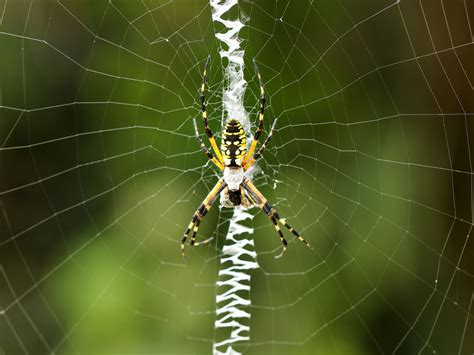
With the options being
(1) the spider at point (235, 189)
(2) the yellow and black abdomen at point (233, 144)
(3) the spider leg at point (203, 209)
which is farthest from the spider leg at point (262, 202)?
(2) the yellow and black abdomen at point (233, 144)

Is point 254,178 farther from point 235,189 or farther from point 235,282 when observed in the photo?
point 235,282

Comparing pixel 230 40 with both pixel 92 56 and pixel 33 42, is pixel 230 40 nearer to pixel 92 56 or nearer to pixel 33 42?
pixel 92 56

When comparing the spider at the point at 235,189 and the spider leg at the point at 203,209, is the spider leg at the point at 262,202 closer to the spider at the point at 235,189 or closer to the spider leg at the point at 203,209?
the spider at the point at 235,189

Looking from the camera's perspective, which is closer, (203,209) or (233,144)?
(233,144)

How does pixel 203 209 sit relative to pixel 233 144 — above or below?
below

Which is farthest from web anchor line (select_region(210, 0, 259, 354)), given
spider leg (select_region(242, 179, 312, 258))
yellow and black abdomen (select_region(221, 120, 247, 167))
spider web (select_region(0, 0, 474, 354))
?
yellow and black abdomen (select_region(221, 120, 247, 167))

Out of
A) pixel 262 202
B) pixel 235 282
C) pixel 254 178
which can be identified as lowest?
pixel 235 282

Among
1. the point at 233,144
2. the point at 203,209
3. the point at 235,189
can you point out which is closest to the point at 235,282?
the point at 203,209
